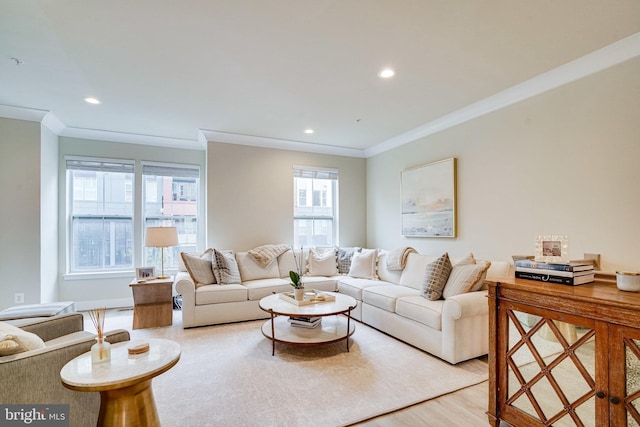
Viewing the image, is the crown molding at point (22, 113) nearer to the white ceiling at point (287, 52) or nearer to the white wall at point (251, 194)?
the white ceiling at point (287, 52)

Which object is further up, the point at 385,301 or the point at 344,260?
the point at 344,260

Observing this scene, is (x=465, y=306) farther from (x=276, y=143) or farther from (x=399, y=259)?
(x=276, y=143)

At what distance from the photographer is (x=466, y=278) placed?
10.0ft

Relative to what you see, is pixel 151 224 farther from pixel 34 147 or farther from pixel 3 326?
pixel 3 326

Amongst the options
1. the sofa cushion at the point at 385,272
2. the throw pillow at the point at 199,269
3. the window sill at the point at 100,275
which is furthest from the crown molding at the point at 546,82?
the window sill at the point at 100,275

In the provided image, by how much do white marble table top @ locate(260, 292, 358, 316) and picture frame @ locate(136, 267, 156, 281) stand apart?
1.84 meters

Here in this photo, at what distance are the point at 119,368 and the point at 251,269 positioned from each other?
3.11 metres

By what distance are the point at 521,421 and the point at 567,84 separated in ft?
9.40

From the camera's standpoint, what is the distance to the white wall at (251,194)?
4867mm

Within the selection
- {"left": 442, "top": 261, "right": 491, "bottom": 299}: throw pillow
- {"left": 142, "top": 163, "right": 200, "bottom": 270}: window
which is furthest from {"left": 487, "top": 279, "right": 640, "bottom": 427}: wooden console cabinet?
{"left": 142, "top": 163, "right": 200, "bottom": 270}: window

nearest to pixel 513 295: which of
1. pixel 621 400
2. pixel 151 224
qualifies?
pixel 621 400

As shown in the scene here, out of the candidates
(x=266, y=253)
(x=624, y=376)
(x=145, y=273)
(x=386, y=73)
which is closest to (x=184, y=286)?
(x=145, y=273)

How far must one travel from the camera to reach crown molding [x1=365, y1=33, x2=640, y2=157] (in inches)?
96.6

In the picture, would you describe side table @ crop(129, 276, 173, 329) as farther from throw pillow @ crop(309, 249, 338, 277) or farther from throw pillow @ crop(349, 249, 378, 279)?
throw pillow @ crop(349, 249, 378, 279)
